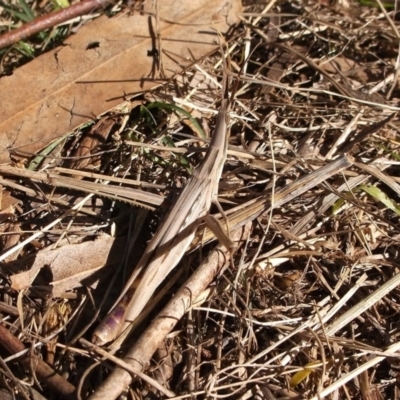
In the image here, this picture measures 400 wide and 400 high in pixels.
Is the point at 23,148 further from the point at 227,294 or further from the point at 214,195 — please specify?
the point at 227,294

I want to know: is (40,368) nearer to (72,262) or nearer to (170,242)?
(72,262)

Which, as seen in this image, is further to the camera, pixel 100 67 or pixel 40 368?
pixel 100 67

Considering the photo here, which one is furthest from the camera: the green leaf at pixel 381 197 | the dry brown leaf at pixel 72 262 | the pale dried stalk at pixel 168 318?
the green leaf at pixel 381 197

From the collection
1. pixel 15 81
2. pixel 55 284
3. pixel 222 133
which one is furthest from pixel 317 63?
pixel 55 284

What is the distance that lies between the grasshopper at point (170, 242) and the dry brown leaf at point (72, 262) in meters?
0.20

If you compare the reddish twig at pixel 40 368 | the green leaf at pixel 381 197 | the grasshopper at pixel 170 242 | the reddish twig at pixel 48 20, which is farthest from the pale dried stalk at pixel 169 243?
the reddish twig at pixel 48 20

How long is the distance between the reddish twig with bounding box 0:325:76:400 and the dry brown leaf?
0.50ft

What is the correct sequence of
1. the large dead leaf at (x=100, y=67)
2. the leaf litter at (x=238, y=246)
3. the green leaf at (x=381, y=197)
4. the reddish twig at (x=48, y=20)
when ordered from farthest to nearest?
1. the reddish twig at (x=48, y=20)
2. the large dead leaf at (x=100, y=67)
3. the green leaf at (x=381, y=197)
4. the leaf litter at (x=238, y=246)

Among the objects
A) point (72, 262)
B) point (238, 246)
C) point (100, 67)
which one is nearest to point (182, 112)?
point (100, 67)

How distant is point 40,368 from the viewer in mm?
1651

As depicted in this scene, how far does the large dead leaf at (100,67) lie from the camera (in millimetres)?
2100

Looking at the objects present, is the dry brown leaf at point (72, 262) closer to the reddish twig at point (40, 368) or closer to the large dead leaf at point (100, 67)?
the reddish twig at point (40, 368)

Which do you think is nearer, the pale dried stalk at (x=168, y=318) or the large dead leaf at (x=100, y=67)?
the pale dried stalk at (x=168, y=318)

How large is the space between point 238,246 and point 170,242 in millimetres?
248
